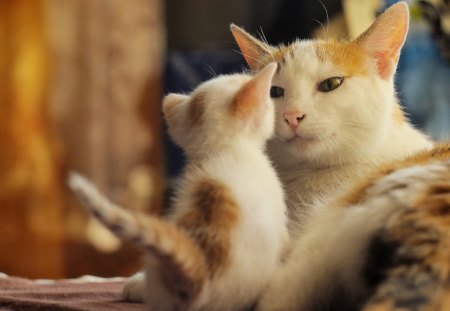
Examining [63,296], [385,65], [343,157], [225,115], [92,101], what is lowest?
[92,101]

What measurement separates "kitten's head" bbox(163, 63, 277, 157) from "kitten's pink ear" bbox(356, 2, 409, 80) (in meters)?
0.38

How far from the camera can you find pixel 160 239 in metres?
0.68

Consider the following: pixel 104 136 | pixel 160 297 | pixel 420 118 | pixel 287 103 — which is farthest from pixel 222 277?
pixel 104 136

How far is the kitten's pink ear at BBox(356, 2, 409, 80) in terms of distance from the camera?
3.98ft

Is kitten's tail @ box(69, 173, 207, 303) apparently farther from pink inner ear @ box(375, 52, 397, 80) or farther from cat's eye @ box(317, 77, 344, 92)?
pink inner ear @ box(375, 52, 397, 80)

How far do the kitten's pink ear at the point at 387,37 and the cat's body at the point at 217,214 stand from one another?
1.22 ft

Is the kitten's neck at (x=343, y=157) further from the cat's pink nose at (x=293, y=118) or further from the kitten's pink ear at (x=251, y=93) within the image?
the kitten's pink ear at (x=251, y=93)

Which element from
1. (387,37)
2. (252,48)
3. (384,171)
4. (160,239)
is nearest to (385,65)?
(387,37)

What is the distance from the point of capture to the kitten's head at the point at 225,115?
0.87m

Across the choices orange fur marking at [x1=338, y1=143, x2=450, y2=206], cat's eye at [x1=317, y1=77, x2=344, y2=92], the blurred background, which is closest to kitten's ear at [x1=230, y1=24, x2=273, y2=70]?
cat's eye at [x1=317, y1=77, x2=344, y2=92]

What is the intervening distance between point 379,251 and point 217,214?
0.19 m

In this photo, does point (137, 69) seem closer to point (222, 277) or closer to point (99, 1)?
point (99, 1)

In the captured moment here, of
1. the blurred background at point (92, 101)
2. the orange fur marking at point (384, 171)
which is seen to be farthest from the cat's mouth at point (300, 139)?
the blurred background at point (92, 101)

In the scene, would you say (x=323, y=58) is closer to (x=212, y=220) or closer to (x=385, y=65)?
(x=385, y=65)
